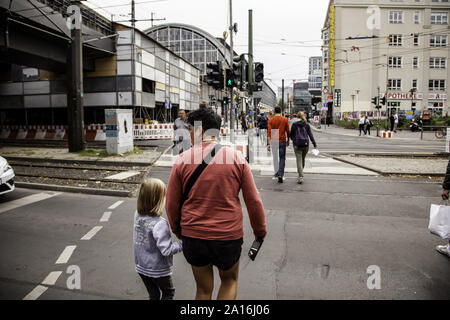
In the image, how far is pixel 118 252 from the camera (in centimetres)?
456

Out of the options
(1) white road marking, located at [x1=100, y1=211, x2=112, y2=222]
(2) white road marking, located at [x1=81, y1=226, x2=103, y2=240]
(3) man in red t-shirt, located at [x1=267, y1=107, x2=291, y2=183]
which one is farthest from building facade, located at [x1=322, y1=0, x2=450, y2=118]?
(2) white road marking, located at [x1=81, y1=226, x2=103, y2=240]

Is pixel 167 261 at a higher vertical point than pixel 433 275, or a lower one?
higher

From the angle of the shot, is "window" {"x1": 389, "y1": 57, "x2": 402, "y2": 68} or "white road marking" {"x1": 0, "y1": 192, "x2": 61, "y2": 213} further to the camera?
"window" {"x1": 389, "y1": 57, "x2": 402, "y2": 68}

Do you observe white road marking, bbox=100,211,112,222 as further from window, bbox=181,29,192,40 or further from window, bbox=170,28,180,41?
window, bbox=181,29,192,40

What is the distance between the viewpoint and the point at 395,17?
164 feet

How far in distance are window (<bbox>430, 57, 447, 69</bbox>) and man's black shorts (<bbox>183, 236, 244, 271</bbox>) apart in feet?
188

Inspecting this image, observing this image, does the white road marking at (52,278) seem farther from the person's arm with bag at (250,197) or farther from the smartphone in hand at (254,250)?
the person's arm with bag at (250,197)

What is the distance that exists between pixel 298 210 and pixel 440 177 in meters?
6.07

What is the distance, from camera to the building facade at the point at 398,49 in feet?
162

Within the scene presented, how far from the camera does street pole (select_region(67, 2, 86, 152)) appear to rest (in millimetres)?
15062

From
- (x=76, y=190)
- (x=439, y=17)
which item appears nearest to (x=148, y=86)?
(x=76, y=190)

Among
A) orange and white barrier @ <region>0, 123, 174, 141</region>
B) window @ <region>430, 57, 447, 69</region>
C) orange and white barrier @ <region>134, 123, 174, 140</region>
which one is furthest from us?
window @ <region>430, 57, 447, 69</region>

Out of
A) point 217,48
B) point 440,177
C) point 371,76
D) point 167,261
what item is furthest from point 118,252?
point 217,48

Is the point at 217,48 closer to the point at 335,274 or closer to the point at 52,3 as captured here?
the point at 52,3
